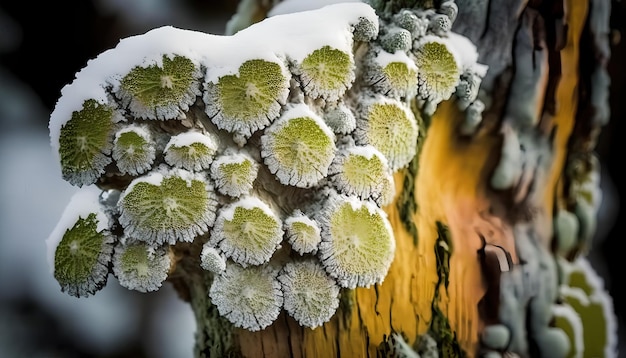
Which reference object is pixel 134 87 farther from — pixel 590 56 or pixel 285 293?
pixel 590 56

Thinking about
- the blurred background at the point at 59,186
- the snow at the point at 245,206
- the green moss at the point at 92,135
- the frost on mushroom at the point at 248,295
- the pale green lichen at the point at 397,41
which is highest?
the pale green lichen at the point at 397,41

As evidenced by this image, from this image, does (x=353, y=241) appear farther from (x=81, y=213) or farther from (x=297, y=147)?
(x=81, y=213)

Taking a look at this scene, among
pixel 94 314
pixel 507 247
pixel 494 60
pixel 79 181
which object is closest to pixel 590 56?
pixel 494 60

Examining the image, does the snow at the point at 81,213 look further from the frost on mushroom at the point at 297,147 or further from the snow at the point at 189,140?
the frost on mushroom at the point at 297,147

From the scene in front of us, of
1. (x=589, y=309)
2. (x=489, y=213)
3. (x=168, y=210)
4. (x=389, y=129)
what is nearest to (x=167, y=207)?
(x=168, y=210)

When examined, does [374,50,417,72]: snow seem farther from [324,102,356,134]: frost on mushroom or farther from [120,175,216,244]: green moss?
[120,175,216,244]: green moss

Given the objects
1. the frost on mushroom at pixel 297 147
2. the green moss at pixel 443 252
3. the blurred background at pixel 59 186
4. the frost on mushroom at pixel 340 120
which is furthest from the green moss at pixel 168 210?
the blurred background at pixel 59 186
